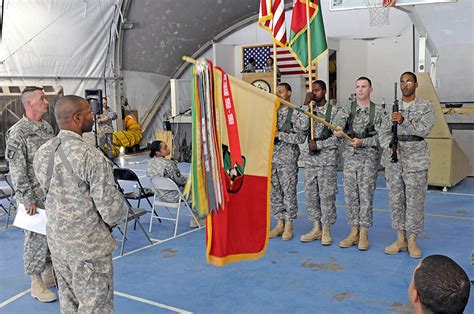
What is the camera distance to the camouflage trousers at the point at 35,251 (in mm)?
4414

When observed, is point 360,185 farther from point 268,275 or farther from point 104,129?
point 104,129

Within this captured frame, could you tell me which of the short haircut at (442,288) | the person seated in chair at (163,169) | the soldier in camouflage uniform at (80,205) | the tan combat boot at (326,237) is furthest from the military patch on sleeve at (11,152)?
the short haircut at (442,288)

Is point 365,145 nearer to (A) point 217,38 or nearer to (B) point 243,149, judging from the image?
(B) point 243,149

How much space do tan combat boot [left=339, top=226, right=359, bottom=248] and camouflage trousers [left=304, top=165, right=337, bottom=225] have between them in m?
0.24

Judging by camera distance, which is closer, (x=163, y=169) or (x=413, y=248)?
(x=413, y=248)

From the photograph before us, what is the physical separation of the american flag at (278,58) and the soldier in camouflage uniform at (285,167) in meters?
8.36

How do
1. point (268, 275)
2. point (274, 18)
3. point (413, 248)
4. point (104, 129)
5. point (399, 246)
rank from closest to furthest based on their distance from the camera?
point (268, 275) → point (413, 248) → point (399, 246) → point (274, 18) → point (104, 129)

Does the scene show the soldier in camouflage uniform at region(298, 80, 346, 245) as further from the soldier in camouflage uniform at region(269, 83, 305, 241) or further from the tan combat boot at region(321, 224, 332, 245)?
the soldier in camouflage uniform at region(269, 83, 305, 241)

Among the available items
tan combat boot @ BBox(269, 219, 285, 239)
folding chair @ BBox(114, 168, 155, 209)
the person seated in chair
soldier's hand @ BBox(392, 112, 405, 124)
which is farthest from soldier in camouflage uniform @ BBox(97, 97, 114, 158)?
soldier's hand @ BBox(392, 112, 405, 124)

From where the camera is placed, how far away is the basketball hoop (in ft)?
25.6

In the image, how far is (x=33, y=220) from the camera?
3.87 meters

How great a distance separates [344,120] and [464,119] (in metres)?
4.81

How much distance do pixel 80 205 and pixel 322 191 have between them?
10.9ft

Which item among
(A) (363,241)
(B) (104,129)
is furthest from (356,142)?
(B) (104,129)
